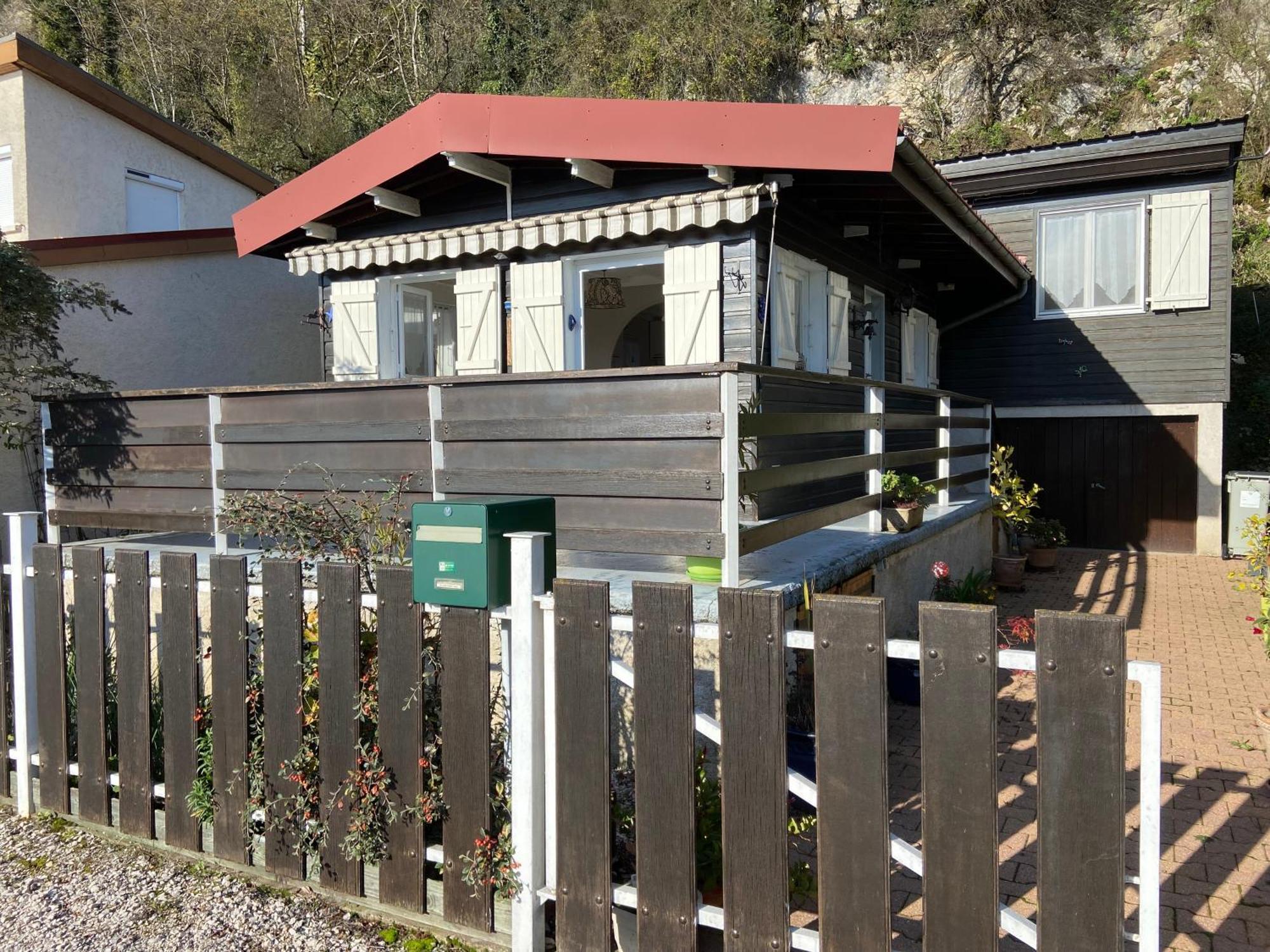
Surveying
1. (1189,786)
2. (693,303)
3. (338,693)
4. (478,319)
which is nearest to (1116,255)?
(693,303)

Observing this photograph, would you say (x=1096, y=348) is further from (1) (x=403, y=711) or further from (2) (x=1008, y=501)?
(1) (x=403, y=711)

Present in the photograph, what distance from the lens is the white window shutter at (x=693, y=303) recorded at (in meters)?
6.81

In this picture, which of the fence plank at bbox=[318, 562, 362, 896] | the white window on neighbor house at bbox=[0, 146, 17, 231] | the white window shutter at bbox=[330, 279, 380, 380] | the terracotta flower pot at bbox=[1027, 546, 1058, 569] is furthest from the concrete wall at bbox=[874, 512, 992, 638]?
the white window on neighbor house at bbox=[0, 146, 17, 231]

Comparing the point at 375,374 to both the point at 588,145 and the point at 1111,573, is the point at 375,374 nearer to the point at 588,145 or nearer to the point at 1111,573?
the point at 588,145

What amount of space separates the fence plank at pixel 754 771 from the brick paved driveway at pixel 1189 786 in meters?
0.77

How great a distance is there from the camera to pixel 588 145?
21.4ft

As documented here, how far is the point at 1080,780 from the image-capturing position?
2.00m

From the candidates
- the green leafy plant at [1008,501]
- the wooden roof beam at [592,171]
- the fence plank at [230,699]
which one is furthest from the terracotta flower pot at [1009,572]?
the fence plank at [230,699]

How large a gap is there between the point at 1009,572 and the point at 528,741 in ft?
25.1

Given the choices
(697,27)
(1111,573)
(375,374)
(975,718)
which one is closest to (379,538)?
(975,718)

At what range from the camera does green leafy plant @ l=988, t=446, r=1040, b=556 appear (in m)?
9.59

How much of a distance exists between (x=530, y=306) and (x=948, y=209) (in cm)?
375

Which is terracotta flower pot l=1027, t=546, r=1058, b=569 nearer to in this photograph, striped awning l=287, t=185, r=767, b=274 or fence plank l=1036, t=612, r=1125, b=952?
striped awning l=287, t=185, r=767, b=274

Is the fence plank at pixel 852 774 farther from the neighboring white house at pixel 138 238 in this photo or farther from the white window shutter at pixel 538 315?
the neighboring white house at pixel 138 238
